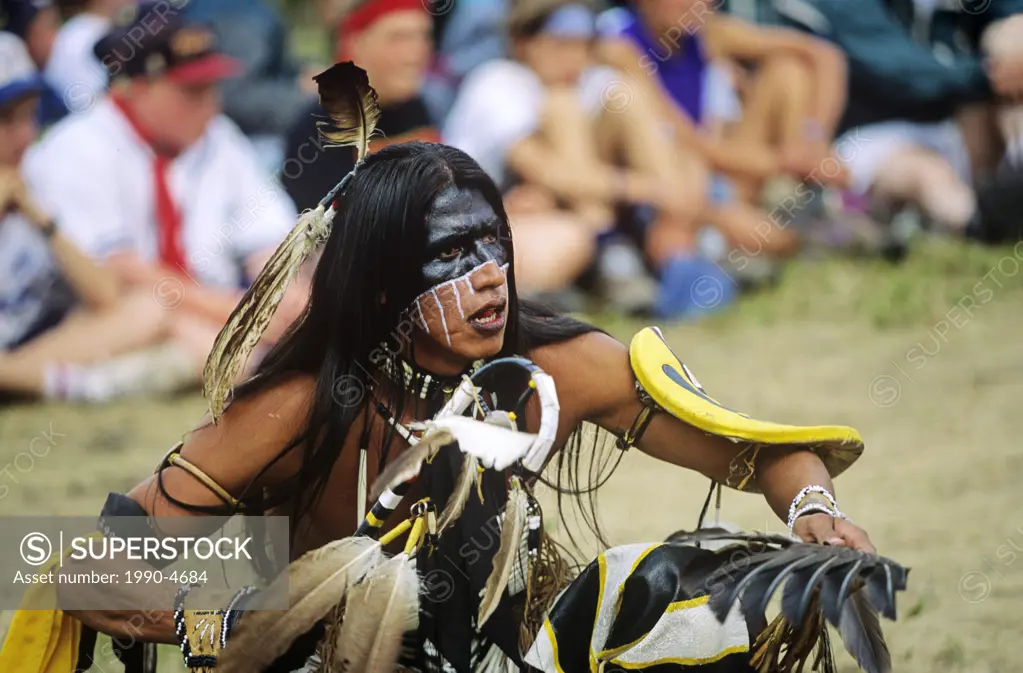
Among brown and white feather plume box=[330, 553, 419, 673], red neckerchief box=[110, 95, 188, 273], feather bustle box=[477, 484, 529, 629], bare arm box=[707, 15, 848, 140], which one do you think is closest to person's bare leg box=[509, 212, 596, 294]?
bare arm box=[707, 15, 848, 140]

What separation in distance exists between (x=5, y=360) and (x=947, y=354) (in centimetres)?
482

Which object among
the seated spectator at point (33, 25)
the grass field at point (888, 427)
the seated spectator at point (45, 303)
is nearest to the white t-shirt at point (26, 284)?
the seated spectator at point (45, 303)

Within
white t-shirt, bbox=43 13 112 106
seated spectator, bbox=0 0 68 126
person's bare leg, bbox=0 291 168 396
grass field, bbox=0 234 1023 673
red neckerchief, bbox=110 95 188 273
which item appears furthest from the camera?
seated spectator, bbox=0 0 68 126

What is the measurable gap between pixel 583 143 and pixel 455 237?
219 inches

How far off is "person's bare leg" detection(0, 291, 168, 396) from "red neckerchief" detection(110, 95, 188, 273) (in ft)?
0.80

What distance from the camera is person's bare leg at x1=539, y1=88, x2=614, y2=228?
8.18 metres

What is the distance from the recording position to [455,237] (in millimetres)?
2811

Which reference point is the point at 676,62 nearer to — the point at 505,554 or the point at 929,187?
the point at 929,187

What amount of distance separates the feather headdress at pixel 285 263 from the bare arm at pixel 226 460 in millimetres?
57

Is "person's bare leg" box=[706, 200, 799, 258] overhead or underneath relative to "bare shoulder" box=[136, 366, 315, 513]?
underneath

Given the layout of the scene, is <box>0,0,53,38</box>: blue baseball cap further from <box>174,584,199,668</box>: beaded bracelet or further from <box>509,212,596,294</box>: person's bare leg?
<box>174,584,199,668</box>: beaded bracelet

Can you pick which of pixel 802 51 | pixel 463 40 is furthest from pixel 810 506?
pixel 802 51

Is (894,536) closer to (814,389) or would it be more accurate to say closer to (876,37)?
(814,389)

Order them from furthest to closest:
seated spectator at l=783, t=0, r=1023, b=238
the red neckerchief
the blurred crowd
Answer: seated spectator at l=783, t=0, r=1023, b=238, the red neckerchief, the blurred crowd
